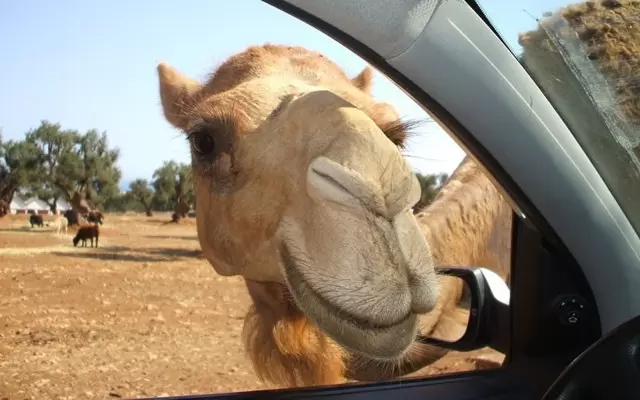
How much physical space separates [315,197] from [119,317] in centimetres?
100

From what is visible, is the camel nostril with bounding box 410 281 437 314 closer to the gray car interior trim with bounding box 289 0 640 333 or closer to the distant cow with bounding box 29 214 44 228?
the gray car interior trim with bounding box 289 0 640 333

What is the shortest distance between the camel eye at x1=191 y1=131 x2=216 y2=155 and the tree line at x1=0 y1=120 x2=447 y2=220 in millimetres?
182

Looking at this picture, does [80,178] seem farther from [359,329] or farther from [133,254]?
[359,329]

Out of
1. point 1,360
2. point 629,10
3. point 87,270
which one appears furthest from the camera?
point 87,270

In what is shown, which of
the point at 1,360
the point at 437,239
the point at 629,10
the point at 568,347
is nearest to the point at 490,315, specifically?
the point at 568,347

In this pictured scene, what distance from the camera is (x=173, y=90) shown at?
2.72 meters

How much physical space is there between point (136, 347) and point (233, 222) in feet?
1.88

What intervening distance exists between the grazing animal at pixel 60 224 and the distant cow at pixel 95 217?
85mm

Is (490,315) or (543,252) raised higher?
(543,252)

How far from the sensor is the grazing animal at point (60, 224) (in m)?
2.29

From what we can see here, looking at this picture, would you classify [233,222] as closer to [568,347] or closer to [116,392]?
[116,392]

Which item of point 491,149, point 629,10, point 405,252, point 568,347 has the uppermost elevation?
point 629,10

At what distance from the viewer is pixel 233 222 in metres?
2.14

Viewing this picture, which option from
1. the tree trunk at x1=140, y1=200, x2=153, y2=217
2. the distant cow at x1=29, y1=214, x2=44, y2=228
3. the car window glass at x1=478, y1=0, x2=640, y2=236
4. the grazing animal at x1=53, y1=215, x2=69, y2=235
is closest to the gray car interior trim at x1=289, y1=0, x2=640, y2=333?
the car window glass at x1=478, y1=0, x2=640, y2=236
